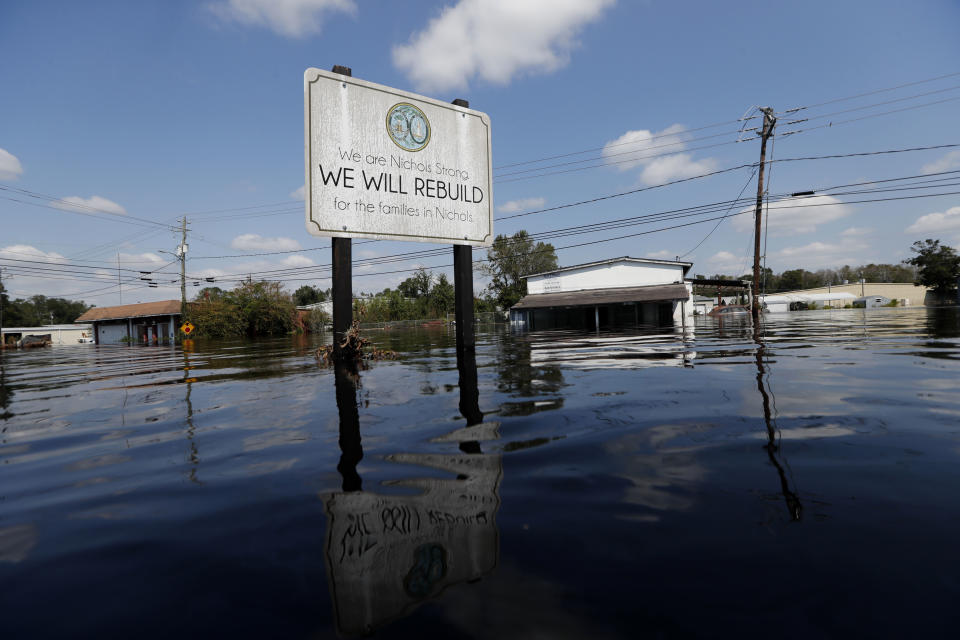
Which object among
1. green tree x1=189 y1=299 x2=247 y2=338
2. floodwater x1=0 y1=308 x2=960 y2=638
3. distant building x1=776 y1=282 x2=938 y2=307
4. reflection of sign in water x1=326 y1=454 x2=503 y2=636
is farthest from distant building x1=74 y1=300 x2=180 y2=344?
distant building x1=776 y1=282 x2=938 y2=307

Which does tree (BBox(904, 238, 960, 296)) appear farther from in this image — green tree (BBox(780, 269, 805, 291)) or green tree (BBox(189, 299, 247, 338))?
green tree (BBox(189, 299, 247, 338))

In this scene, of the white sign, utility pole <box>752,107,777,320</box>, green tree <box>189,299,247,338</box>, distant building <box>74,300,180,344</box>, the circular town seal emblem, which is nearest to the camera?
the white sign

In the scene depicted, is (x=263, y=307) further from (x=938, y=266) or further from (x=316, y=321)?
(x=938, y=266)

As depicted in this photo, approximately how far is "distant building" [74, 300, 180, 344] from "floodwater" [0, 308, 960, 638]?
51318 millimetres

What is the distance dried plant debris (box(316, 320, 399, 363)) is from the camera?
7.40 m

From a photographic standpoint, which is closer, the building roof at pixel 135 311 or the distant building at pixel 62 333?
the building roof at pixel 135 311

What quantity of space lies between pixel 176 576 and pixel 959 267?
74669mm

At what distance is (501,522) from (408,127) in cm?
674

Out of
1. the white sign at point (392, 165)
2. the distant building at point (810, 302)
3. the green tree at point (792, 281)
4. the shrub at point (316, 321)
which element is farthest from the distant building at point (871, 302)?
the white sign at point (392, 165)

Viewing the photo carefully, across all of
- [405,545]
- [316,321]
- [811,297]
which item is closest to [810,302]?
[811,297]

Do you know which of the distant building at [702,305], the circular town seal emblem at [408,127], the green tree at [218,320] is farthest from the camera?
the distant building at [702,305]

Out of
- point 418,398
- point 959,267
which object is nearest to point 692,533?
point 418,398

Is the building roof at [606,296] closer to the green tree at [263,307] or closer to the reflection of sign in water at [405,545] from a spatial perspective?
the green tree at [263,307]

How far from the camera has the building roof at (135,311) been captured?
153ft
